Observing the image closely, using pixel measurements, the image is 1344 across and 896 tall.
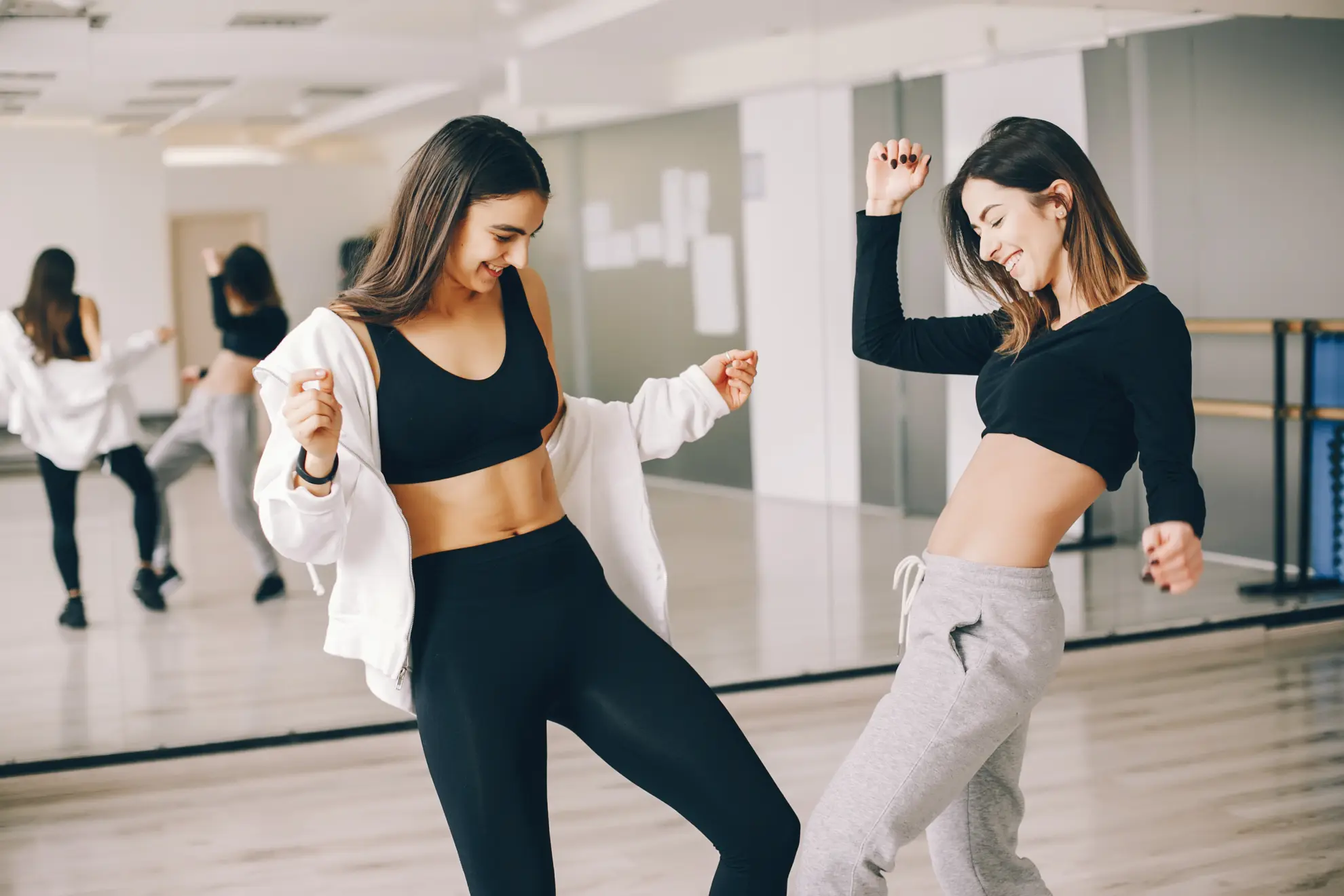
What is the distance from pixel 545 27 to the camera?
408 centimetres

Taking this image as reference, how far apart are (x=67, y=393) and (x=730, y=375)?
7.78ft

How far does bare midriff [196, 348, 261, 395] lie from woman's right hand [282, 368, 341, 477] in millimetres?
2259

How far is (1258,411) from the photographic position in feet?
17.2

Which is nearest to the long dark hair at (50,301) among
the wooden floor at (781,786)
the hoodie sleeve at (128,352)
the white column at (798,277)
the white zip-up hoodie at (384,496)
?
the hoodie sleeve at (128,352)

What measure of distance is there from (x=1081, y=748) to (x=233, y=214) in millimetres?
2731

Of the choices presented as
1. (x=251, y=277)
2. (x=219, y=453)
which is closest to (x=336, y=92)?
(x=251, y=277)

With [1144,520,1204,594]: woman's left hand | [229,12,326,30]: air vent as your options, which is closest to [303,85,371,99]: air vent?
[229,12,326,30]: air vent

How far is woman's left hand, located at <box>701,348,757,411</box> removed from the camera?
2186 millimetres

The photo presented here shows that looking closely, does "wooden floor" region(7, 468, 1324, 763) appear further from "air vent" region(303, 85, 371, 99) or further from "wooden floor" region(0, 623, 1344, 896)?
"air vent" region(303, 85, 371, 99)

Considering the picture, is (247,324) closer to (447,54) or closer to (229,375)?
(229,375)

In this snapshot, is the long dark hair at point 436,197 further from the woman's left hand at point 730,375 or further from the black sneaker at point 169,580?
the black sneaker at point 169,580

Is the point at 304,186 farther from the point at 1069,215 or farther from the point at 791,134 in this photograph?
the point at 1069,215

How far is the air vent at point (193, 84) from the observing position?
3.76 meters

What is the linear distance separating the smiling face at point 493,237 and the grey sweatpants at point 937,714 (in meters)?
0.73
